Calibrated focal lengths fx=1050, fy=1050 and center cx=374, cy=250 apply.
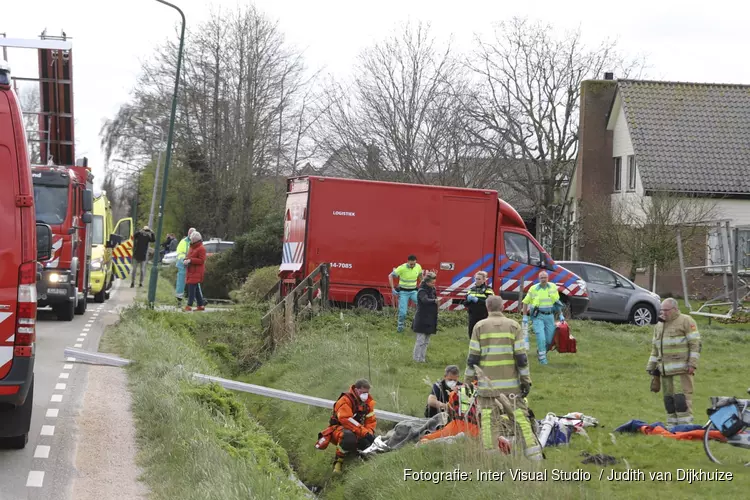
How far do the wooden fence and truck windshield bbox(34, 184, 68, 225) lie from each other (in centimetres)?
466

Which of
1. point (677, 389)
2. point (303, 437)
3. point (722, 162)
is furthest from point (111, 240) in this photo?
point (722, 162)

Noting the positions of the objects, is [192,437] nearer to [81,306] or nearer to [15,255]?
[15,255]

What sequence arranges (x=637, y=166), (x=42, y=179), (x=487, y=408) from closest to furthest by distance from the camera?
1. (x=487, y=408)
2. (x=42, y=179)
3. (x=637, y=166)

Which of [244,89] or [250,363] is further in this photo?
[244,89]

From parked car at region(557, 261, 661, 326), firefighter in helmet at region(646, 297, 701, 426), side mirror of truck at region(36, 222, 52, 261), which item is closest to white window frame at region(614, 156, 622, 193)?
parked car at region(557, 261, 661, 326)

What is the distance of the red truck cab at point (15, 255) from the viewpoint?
864cm

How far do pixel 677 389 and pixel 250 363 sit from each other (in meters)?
10.2

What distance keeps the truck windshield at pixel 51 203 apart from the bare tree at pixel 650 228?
17642mm

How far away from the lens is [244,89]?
49.6 m

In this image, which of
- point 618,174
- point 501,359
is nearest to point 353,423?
point 501,359

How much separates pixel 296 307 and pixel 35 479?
13.0 metres

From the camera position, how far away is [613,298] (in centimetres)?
2584

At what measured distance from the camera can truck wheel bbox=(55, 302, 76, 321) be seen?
21.5 metres

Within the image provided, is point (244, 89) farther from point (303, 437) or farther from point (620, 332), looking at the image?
point (303, 437)
